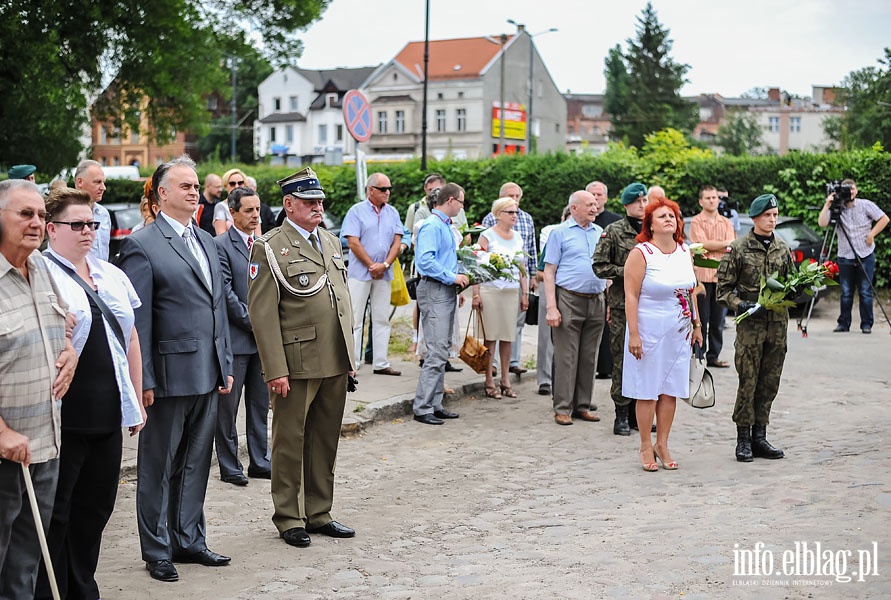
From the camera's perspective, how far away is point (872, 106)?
5584cm

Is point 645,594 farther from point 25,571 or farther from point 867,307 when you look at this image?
point 867,307

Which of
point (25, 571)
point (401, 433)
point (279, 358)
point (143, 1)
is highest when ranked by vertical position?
point (143, 1)

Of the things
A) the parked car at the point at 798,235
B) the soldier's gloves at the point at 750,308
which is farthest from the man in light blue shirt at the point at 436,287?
the parked car at the point at 798,235

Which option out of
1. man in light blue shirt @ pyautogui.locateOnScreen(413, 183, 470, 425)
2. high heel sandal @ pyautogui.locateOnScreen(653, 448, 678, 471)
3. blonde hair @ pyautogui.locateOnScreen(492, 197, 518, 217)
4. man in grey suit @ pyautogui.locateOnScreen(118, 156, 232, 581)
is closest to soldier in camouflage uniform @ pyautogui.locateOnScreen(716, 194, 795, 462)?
high heel sandal @ pyautogui.locateOnScreen(653, 448, 678, 471)

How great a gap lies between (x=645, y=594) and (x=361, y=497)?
2.80 m

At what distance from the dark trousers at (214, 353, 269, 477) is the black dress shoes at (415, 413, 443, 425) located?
85.0 inches

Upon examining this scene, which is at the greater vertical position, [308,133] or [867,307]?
[308,133]

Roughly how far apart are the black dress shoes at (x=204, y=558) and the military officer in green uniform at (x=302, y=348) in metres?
0.52

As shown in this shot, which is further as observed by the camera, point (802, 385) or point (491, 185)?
point (491, 185)

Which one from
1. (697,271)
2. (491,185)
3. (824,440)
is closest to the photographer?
(824,440)

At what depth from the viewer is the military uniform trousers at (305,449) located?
245 inches

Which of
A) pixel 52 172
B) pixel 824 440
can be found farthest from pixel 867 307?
pixel 52 172

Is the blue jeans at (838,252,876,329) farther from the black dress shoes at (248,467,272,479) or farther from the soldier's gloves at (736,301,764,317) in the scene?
the black dress shoes at (248,467,272,479)

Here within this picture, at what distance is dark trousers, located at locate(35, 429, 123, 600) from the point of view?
15.4 feet
